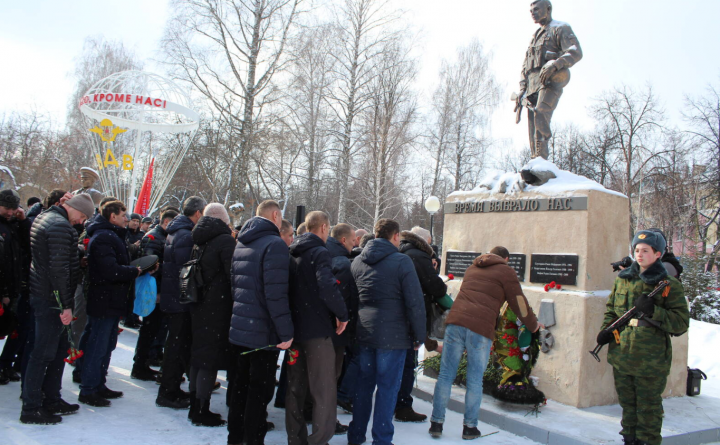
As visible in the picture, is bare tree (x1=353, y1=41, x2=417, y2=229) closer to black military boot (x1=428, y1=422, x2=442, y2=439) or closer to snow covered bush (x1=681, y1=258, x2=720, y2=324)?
snow covered bush (x1=681, y1=258, x2=720, y2=324)

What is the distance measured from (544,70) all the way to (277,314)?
4.47 metres

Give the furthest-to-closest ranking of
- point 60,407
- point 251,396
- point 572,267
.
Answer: point 572,267
point 60,407
point 251,396

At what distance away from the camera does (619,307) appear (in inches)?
162

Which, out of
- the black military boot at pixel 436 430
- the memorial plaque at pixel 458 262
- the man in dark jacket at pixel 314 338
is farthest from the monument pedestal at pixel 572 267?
the man in dark jacket at pixel 314 338

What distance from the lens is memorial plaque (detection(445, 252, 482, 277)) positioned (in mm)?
6188

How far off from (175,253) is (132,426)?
151cm

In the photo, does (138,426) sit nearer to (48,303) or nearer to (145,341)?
(48,303)

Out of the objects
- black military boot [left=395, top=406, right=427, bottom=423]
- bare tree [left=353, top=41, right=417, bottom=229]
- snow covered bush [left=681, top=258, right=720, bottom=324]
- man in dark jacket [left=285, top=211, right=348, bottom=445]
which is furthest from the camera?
bare tree [left=353, top=41, right=417, bottom=229]

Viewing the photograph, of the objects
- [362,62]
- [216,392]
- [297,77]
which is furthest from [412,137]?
[216,392]

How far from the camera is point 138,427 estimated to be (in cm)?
392

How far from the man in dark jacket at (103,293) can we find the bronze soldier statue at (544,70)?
4.96m

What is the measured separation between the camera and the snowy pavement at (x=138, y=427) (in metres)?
3.60

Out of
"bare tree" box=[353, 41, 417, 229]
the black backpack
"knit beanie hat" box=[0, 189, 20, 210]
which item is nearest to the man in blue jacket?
the black backpack

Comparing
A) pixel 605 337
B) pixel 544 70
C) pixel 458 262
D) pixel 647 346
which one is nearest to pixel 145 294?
pixel 458 262
